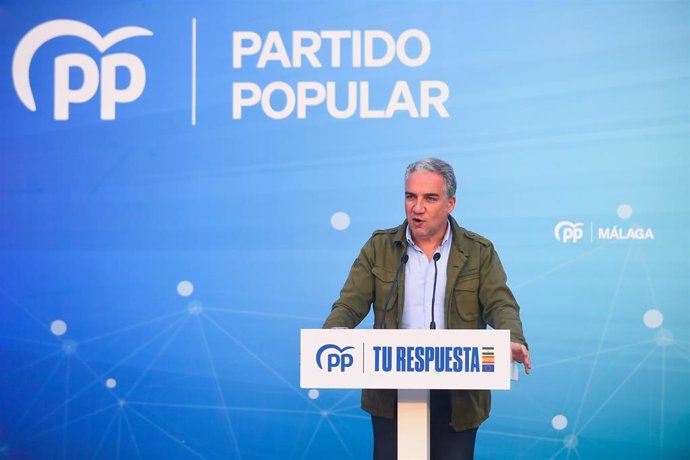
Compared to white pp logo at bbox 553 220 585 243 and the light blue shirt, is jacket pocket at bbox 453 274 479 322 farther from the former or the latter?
white pp logo at bbox 553 220 585 243

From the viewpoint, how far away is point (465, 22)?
444cm

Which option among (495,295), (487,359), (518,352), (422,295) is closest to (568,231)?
(495,295)

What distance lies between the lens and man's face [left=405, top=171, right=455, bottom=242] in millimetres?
3102

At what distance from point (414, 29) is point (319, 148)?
2.30ft

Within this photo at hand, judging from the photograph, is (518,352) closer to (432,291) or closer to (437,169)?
(432,291)

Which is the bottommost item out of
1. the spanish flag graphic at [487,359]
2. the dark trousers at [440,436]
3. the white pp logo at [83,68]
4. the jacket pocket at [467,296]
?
the dark trousers at [440,436]

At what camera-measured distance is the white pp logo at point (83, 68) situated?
181 inches

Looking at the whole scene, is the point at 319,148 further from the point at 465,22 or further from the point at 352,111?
the point at 465,22

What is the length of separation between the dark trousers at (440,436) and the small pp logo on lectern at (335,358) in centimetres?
49

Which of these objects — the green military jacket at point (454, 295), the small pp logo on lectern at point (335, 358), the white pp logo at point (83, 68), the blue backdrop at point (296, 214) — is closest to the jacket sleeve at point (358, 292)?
the green military jacket at point (454, 295)

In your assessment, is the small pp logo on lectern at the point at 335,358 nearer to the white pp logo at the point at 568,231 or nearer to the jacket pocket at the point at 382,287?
the jacket pocket at the point at 382,287

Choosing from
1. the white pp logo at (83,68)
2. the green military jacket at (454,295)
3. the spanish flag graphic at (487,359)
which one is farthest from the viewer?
the white pp logo at (83,68)

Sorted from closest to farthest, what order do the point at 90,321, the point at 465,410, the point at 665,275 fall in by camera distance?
1. the point at 465,410
2. the point at 665,275
3. the point at 90,321

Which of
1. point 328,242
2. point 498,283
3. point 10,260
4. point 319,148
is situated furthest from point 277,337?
point 498,283
